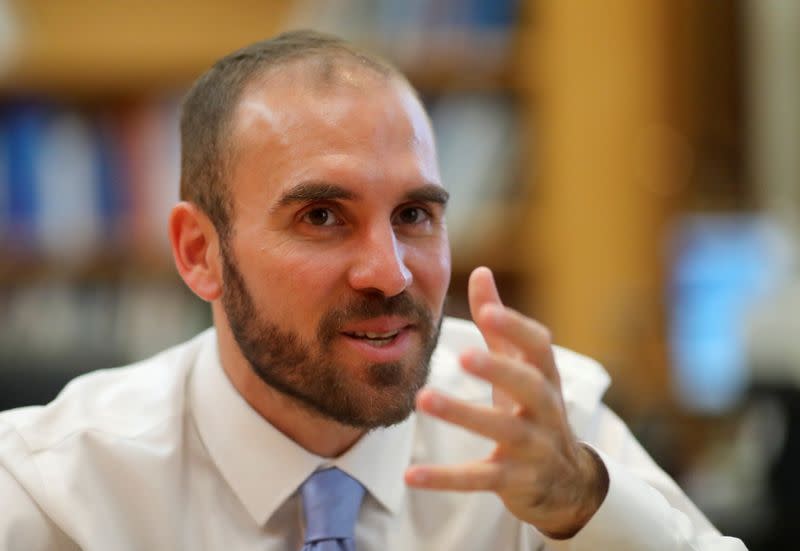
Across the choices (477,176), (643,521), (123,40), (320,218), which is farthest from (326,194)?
(123,40)

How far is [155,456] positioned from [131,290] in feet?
5.34

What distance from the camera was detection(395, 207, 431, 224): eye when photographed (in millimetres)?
1294

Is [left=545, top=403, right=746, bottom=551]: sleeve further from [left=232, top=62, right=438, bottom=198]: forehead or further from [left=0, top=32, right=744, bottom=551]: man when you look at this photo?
[left=232, top=62, right=438, bottom=198]: forehead

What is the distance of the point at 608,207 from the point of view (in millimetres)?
2865

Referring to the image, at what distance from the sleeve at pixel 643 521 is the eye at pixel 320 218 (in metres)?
0.39

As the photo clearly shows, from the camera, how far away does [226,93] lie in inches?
54.4

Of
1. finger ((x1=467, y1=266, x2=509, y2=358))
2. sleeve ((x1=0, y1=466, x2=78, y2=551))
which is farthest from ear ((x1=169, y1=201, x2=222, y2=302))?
finger ((x1=467, y1=266, x2=509, y2=358))

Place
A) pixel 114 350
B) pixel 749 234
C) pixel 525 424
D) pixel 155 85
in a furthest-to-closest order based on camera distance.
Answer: pixel 749 234 < pixel 155 85 < pixel 114 350 < pixel 525 424

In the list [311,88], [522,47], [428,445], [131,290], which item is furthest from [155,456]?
[522,47]

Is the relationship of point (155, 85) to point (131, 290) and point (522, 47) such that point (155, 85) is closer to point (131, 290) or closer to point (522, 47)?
point (131, 290)

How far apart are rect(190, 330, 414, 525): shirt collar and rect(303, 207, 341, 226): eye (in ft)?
0.87

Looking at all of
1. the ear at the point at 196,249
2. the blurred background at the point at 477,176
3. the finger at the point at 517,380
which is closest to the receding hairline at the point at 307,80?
the ear at the point at 196,249

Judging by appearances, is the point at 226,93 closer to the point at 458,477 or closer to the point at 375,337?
the point at 375,337

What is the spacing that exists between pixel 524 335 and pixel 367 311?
0.89ft
